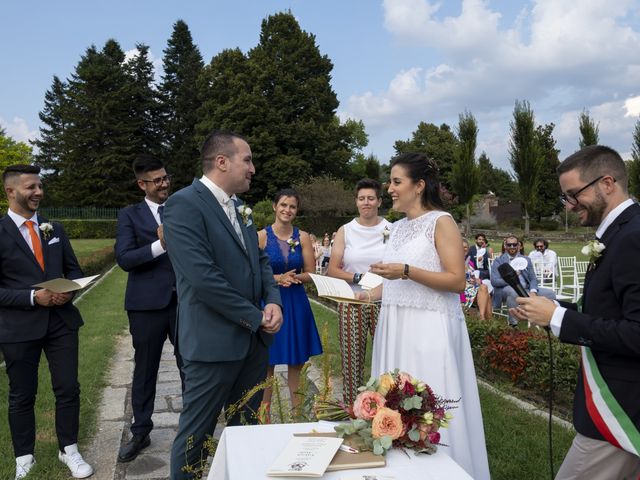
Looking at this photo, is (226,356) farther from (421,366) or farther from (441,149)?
(441,149)

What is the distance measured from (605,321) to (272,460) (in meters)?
1.44

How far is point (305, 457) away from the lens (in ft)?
6.38

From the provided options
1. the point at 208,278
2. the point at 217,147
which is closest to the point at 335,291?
the point at 208,278

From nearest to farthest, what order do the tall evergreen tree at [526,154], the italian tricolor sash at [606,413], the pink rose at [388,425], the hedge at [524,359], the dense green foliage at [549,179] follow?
the pink rose at [388,425], the italian tricolor sash at [606,413], the hedge at [524,359], the tall evergreen tree at [526,154], the dense green foliage at [549,179]

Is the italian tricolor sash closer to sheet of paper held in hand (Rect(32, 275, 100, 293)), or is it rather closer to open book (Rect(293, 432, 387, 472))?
open book (Rect(293, 432, 387, 472))

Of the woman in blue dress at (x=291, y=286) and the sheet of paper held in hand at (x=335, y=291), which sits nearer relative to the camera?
the sheet of paper held in hand at (x=335, y=291)

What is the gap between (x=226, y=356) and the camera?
121 inches

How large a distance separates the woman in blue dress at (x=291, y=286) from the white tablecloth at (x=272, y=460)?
8.78ft

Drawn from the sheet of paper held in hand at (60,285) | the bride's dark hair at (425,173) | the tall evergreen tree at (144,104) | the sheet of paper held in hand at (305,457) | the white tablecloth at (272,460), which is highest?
the tall evergreen tree at (144,104)

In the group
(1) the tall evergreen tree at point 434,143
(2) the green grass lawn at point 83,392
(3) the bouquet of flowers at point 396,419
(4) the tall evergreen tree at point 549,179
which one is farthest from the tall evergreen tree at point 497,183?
(3) the bouquet of flowers at point 396,419

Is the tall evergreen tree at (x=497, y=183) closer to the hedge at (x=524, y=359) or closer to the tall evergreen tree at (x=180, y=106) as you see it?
the tall evergreen tree at (x=180, y=106)

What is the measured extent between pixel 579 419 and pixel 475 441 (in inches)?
40.5

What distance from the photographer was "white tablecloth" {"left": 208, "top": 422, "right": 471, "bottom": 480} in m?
1.90

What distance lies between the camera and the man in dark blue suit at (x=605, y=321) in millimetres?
2162
